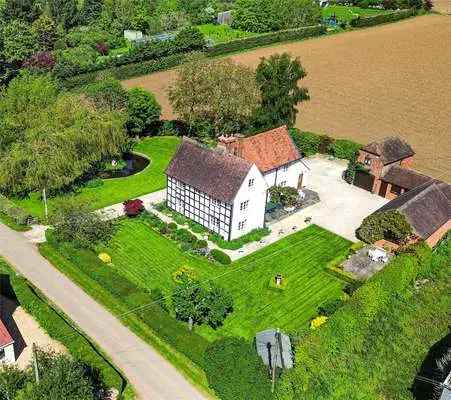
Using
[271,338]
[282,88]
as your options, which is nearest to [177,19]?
[282,88]

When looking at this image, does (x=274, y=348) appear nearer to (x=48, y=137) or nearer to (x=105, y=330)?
(x=105, y=330)

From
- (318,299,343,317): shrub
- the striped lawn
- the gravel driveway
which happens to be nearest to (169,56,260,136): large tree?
the gravel driveway

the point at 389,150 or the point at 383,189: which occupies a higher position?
the point at 389,150

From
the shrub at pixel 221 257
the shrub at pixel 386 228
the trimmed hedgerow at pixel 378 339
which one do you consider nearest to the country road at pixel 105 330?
the trimmed hedgerow at pixel 378 339

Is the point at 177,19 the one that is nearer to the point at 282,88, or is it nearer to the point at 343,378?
the point at 282,88

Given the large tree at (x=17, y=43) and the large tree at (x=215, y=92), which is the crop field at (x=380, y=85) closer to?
the large tree at (x=215, y=92)

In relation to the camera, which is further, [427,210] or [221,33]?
[221,33]

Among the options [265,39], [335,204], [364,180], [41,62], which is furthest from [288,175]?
[265,39]
